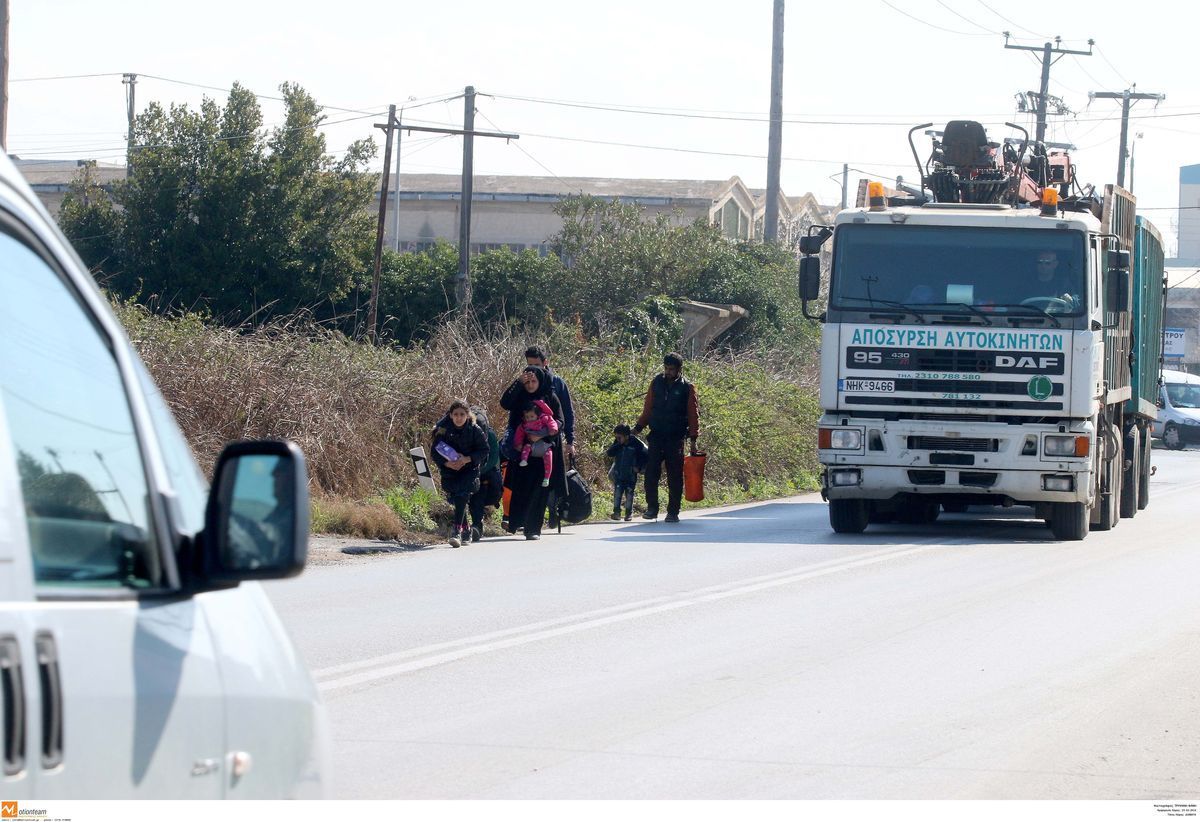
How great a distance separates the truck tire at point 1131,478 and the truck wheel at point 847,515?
14.6ft

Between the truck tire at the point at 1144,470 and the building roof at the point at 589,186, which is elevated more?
the building roof at the point at 589,186

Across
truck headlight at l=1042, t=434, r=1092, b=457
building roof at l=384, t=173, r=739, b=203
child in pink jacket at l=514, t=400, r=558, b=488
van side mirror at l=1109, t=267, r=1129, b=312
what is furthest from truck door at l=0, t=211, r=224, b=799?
building roof at l=384, t=173, r=739, b=203

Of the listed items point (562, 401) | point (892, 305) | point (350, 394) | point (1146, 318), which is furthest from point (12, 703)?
point (1146, 318)

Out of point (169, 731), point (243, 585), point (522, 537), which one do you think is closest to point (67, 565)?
point (169, 731)

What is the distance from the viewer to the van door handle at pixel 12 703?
2258 mm

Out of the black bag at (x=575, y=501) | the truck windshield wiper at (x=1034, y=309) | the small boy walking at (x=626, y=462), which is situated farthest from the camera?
A: the small boy walking at (x=626, y=462)

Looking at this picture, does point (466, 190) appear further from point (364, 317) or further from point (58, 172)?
point (58, 172)

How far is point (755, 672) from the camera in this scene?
26.4 ft

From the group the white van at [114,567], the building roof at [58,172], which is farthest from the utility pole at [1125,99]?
the white van at [114,567]

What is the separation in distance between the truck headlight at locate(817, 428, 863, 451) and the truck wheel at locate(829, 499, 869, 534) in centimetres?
81

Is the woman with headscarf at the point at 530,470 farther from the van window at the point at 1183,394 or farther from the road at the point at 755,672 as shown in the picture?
the van window at the point at 1183,394

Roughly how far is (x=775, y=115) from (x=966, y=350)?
1919 cm

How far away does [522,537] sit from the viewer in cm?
1529
